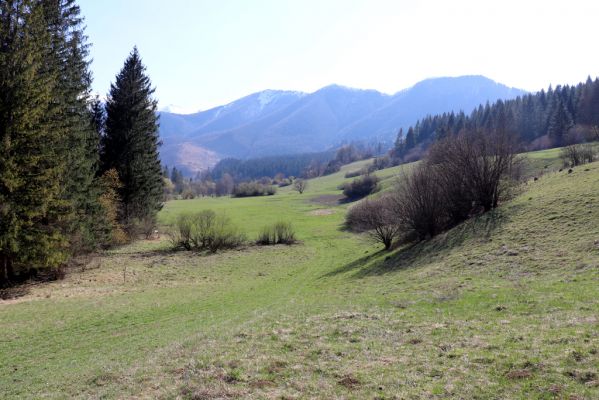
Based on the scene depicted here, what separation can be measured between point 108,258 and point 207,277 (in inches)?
523

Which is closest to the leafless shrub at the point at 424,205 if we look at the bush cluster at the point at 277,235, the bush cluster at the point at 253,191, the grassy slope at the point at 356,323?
the grassy slope at the point at 356,323

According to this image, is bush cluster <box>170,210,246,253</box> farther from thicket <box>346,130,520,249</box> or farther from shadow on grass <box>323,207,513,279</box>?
thicket <box>346,130,520,249</box>

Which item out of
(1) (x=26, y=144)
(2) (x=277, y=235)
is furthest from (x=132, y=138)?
(1) (x=26, y=144)

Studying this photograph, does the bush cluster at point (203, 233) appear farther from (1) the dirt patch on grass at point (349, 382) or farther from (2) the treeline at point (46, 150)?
(1) the dirt patch on grass at point (349, 382)

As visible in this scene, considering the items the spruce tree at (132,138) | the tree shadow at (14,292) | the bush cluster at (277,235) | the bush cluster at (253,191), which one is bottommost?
the bush cluster at (277,235)

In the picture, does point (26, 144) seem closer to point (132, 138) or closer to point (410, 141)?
point (132, 138)

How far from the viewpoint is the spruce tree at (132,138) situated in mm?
48750

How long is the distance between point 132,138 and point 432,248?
38437 mm

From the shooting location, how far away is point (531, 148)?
116 m

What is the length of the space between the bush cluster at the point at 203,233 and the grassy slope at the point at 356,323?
1231 centimetres

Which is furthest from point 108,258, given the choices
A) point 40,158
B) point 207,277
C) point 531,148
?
point 531,148

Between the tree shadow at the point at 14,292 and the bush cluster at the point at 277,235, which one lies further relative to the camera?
the bush cluster at the point at 277,235

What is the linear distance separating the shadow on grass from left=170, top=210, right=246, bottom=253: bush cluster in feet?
62.5

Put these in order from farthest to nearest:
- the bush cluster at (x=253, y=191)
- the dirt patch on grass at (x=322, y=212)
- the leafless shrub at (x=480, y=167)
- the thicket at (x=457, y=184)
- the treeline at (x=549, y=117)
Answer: the bush cluster at (x=253, y=191) → the treeline at (x=549, y=117) → the dirt patch on grass at (x=322, y=212) → the thicket at (x=457, y=184) → the leafless shrub at (x=480, y=167)
